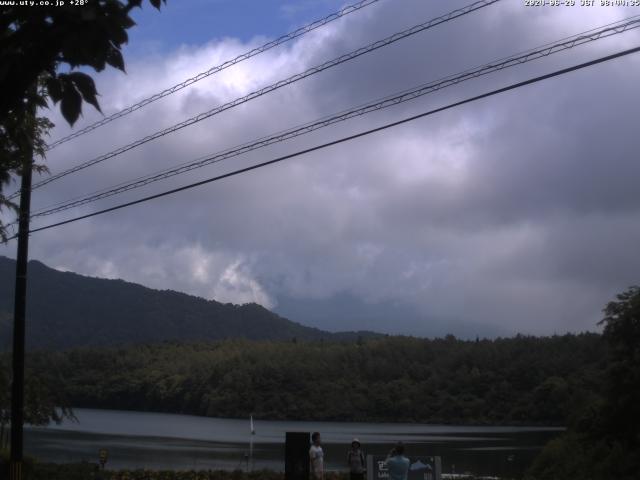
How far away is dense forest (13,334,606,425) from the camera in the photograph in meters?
111

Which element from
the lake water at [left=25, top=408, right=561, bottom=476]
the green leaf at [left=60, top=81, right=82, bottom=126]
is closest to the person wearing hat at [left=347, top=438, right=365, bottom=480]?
the green leaf at [left=60, top=81, right=82, bottom=126]

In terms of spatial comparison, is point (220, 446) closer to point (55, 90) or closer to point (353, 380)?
point (353, 380)

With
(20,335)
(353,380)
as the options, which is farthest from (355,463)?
(353,380)

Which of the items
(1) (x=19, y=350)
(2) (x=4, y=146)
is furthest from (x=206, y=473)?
(2) (x=4, y=146)

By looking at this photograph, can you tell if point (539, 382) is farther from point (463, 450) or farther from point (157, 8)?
point (157, 8)

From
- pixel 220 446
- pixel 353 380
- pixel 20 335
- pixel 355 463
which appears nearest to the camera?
pixel 355 463

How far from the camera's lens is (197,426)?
102 metres

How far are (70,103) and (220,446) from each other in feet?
210

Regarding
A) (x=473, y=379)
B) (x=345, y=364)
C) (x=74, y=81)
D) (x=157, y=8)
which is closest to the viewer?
(x=74, y=81)

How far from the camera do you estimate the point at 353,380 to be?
127875 millimetres

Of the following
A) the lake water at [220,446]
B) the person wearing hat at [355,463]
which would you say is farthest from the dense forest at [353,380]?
the person wearing hat at [355,463]

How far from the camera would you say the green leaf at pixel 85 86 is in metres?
4.69

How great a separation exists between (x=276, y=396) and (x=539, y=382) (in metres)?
38.2

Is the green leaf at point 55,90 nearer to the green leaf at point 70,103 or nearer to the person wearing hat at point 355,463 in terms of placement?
the green leaf at point 70,103
